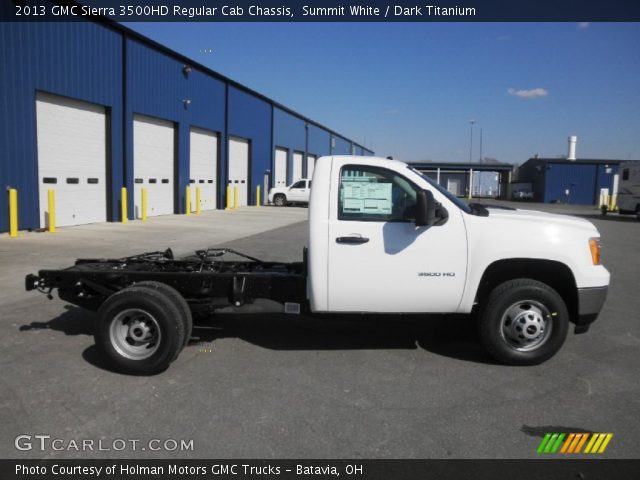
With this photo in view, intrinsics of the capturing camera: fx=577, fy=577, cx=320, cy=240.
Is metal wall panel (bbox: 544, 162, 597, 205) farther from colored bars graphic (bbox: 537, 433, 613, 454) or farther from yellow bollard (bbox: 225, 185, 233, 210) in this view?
colored bars graphic (bbox: 537, 433, 613, 454)

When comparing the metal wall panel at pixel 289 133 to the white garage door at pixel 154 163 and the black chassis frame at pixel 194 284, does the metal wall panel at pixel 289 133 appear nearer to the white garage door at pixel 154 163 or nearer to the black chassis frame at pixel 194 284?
the white garage door at pixel 154 163

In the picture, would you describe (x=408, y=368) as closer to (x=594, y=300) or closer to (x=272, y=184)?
(x=594, y=300)

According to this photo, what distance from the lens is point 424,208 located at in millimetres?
4852

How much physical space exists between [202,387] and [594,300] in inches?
140

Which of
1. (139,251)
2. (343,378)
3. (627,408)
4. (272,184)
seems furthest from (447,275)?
(272,184)

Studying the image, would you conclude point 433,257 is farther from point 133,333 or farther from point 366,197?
point 133,333

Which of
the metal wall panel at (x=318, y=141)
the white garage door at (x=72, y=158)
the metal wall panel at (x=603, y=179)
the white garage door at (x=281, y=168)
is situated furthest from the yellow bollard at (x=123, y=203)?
the metal wall panel at (x=603, y=179)

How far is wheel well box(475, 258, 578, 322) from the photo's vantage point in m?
5.33

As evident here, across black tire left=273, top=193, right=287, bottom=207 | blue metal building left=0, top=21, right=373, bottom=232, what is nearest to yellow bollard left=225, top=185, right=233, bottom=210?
blue metal building left=0, top=21, right=373, bottom=232

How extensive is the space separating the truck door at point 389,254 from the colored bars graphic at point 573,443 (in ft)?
5.19

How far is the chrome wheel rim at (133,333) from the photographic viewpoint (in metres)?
4.99

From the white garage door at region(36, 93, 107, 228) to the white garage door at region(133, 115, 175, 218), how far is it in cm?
212
